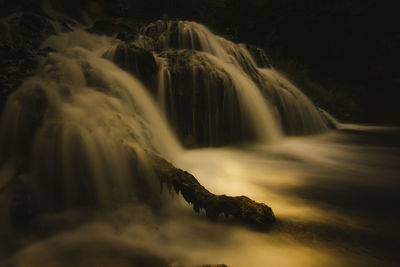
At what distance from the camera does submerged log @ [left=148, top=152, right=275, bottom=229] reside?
215 cm

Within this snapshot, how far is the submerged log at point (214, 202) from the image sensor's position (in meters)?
2.15

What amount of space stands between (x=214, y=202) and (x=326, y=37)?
1467 centimetres

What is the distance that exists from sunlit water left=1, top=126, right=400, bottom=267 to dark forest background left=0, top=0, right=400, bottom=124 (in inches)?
375

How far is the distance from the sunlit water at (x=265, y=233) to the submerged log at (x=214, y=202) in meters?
0.08

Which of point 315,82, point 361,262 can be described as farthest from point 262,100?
point 315,82

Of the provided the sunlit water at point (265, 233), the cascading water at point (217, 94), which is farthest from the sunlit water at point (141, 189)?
the cascading water at point (217, 94)

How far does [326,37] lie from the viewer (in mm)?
13914

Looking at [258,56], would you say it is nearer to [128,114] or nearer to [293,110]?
[293,110]

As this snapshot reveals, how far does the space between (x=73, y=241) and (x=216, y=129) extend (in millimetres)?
3681

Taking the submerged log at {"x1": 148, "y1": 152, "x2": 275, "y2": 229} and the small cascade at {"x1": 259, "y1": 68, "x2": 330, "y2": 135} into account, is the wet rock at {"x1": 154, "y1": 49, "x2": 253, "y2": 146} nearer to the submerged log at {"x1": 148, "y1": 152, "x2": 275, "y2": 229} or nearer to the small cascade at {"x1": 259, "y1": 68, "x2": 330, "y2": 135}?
the small cascade at {"x1": 259, "y1": 68, "x2": 330, "y2": 135}

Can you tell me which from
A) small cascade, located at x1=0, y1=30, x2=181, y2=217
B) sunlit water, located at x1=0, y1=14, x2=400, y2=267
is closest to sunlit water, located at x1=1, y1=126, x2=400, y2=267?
sunlit water, located at x1=0, y1=14, x2=400, y2=267

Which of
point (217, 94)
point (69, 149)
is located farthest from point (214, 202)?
point (217, 94)

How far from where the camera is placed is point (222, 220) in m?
2.19

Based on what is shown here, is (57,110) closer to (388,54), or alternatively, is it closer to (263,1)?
(263,1)
